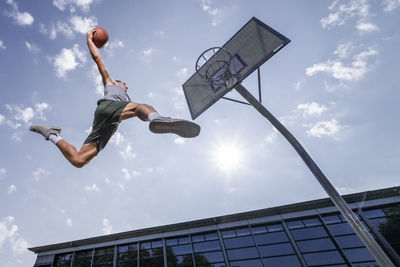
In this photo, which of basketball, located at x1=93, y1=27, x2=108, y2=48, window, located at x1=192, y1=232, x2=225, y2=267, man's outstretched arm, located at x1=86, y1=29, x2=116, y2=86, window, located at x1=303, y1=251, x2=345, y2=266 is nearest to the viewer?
man's outstretched arm, located at x1=86, y1=29, x2=116, y2=86

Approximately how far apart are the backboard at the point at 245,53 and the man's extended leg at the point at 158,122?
3.73m

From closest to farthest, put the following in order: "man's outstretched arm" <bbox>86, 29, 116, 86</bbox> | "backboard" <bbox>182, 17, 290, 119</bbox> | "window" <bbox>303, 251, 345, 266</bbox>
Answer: "man's outstretched arm" <bbox>86, 29, 116, 86</bbox> → "backboard" <bbox>182, 17, 290, 119</bbox> → "window" <bbox>303, 251, 345, 266</bbox>

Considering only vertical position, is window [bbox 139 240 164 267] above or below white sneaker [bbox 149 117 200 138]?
above

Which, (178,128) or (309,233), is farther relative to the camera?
(309,233)

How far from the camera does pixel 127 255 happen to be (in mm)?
14711

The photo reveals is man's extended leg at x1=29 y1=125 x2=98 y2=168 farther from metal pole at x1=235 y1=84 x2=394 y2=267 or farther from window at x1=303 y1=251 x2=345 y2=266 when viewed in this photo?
window at x1=303 y1=251 x2=345 y2=266

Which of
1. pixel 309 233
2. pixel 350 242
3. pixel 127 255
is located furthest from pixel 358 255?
pixel 127 255

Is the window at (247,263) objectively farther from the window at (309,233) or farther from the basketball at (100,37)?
the basketball at (100,37)

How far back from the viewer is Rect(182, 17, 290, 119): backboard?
6164 mm

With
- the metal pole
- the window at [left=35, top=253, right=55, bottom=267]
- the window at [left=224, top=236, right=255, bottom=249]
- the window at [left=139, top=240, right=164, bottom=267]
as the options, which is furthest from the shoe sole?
the window at [left=35, top=253, right=55, bottom=267]

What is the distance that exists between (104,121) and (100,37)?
2120 millimetres

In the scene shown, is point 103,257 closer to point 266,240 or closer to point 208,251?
point 208,251

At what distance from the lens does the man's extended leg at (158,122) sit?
267cm

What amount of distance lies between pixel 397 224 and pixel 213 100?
13071mm
